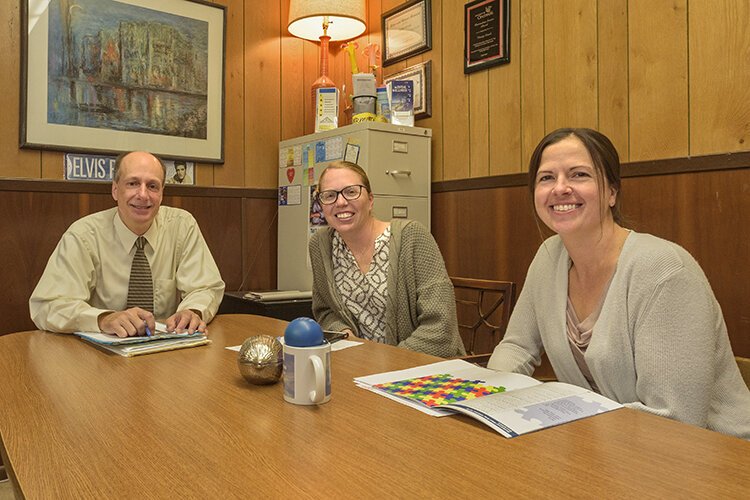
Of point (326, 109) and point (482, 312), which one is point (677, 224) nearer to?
point (482, 312)

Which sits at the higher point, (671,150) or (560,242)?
(671,150)

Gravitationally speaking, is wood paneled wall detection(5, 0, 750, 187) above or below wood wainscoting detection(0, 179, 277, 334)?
above

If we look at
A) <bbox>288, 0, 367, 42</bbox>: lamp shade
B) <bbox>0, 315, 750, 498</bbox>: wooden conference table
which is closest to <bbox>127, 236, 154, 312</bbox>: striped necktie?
<bbox>0, 315, 750, 498</bbox>: wooden conference table

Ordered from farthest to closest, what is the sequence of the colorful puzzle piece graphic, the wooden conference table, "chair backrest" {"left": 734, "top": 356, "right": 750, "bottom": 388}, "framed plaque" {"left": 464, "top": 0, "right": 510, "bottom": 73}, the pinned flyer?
the pinned flyer < "framed plaque" {"left": 464, "top": 0, "right": 510, "bottom": 73} < "chair backrest" {"left": 734, "top": 356, "right": 750, "bottom": 388} < the colorful puzzle piece graphic < the wooden conference table

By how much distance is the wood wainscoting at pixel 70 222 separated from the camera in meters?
2.69

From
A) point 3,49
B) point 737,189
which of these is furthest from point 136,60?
point 737,189

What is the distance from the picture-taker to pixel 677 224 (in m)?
2.02

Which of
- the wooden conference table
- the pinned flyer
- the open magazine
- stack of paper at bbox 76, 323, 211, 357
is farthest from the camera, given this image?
the pinned flyer

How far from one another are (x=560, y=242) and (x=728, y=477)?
80 centimetres

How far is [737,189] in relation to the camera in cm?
184

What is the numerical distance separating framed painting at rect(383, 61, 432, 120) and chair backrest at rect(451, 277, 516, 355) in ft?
3.17

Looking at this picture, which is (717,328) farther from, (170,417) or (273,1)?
(273,1)

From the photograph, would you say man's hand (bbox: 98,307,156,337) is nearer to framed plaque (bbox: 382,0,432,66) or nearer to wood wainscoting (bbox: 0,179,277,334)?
wood wainscoting (bbox: 0,179,277,334)

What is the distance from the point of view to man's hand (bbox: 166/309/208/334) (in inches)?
65.1
